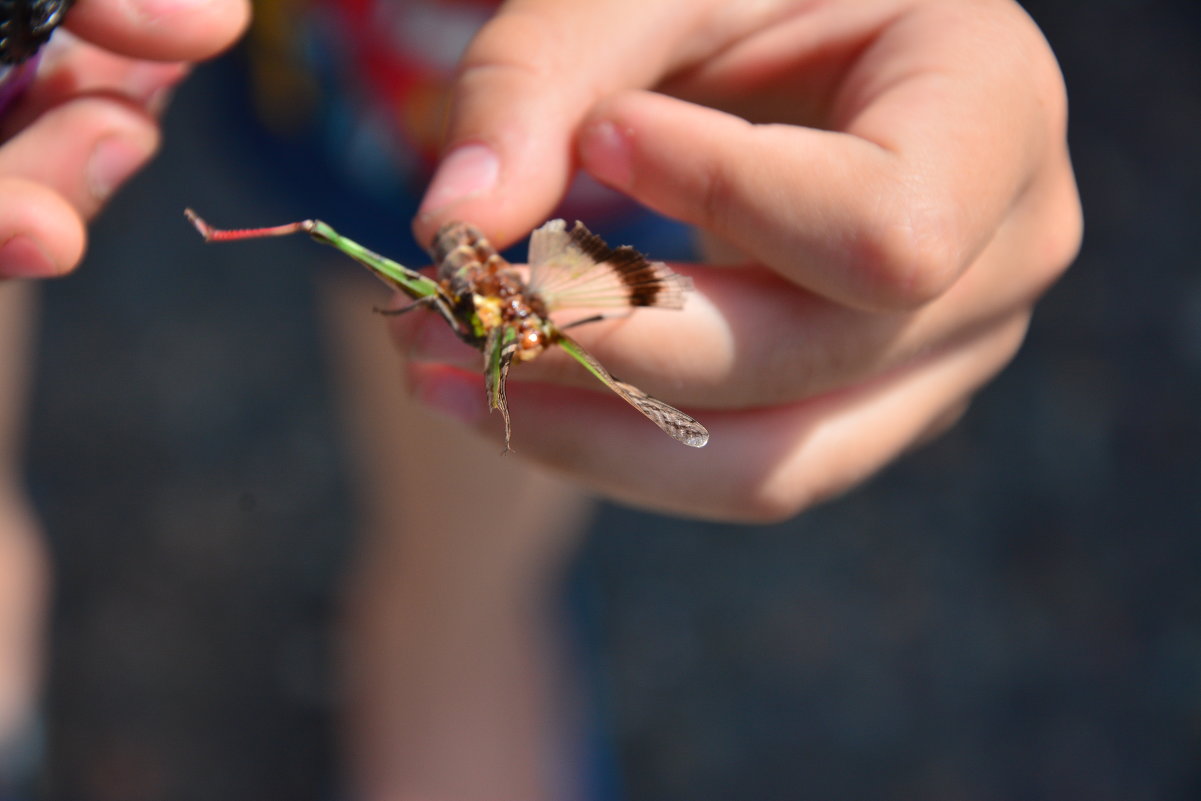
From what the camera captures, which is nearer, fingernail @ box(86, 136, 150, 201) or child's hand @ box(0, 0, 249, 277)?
child's hand @ box(0, 0, 249, 277)

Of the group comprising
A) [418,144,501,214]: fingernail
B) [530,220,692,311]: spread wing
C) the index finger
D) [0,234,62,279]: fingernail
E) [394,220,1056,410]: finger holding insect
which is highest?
the index finger

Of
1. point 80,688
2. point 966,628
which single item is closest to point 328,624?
point 80,688

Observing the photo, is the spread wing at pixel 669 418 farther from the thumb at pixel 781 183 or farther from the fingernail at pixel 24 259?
the fingernail at pixel 24 259

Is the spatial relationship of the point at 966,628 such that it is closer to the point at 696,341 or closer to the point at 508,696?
the point at 508,696

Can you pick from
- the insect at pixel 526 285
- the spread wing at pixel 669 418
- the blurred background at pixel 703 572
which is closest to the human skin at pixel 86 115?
the insect at pixel 526 285

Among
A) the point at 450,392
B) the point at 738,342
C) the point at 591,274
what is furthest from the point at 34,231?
the point at 738,342

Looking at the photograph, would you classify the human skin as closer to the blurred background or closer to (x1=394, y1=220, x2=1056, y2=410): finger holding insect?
(x1=394, y1=220, x2=1056, y2=410): finger holding insect

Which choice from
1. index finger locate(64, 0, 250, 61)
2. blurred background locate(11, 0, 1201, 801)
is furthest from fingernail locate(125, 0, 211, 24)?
blurred background locate(11, 0, 1201, 801)
